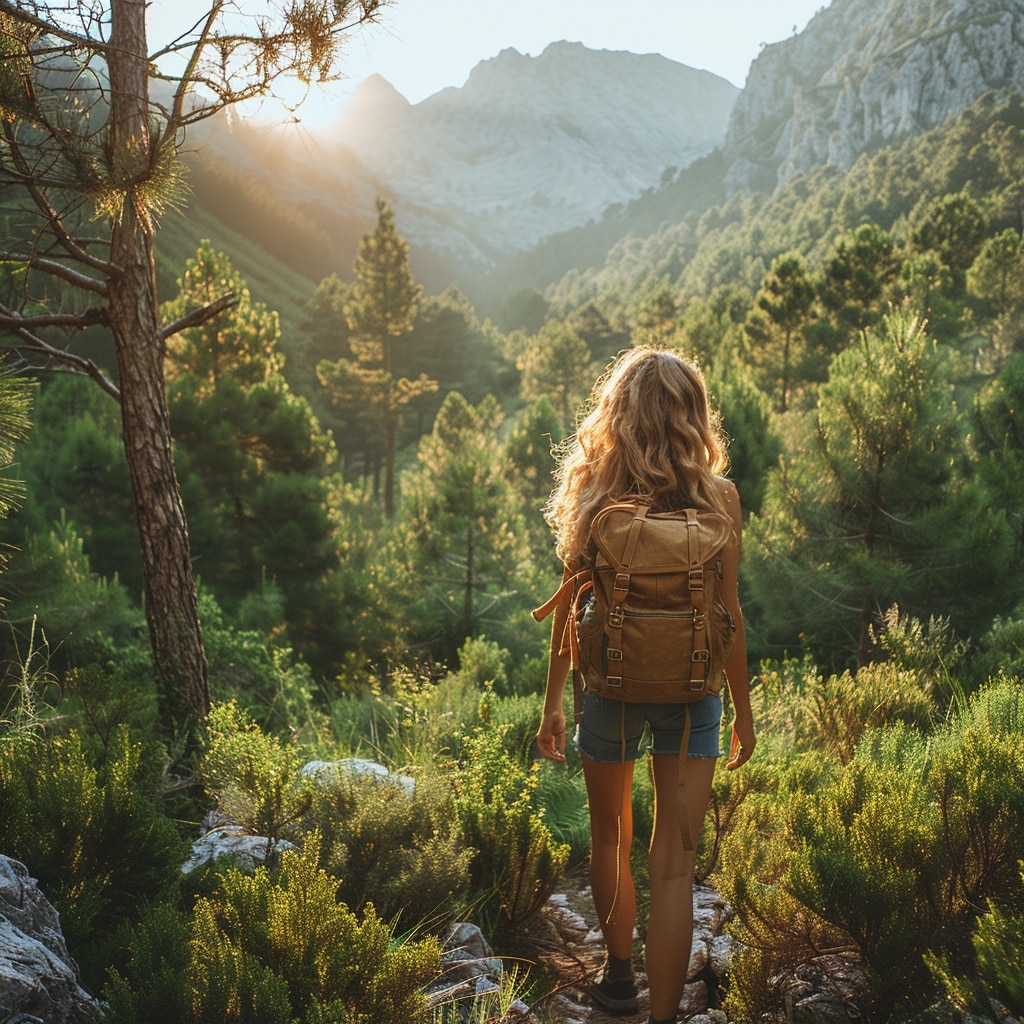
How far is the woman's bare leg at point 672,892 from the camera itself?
215 centimetres

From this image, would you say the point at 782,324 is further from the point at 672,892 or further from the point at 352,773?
the point at 672,892

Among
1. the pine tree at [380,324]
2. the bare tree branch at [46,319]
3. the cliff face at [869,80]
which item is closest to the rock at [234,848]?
the bare tree branch at [46,319]

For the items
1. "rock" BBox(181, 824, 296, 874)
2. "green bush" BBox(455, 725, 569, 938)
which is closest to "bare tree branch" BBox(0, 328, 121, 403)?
"rock" BBox(181, 824, 296, 874)

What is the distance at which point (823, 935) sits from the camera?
2.21 metres

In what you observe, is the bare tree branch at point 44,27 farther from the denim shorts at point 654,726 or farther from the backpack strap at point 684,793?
the backpack strap at point 684,793

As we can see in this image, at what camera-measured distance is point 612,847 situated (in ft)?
7.91

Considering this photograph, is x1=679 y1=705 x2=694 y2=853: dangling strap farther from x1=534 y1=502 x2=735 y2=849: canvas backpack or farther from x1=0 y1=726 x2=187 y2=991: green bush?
x1=0 y1=726 x2=187 y2=991: green bush

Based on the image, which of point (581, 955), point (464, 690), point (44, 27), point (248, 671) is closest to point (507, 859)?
point (581, 955)

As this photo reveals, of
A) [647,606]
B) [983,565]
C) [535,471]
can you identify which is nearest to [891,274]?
[535,471]

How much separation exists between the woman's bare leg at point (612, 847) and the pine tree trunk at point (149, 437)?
2536mm

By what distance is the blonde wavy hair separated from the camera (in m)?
2.14

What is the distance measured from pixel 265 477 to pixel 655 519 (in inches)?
468

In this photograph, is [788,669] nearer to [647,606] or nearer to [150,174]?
[647,606]

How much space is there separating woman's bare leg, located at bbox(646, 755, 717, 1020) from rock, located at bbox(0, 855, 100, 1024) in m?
1.43
